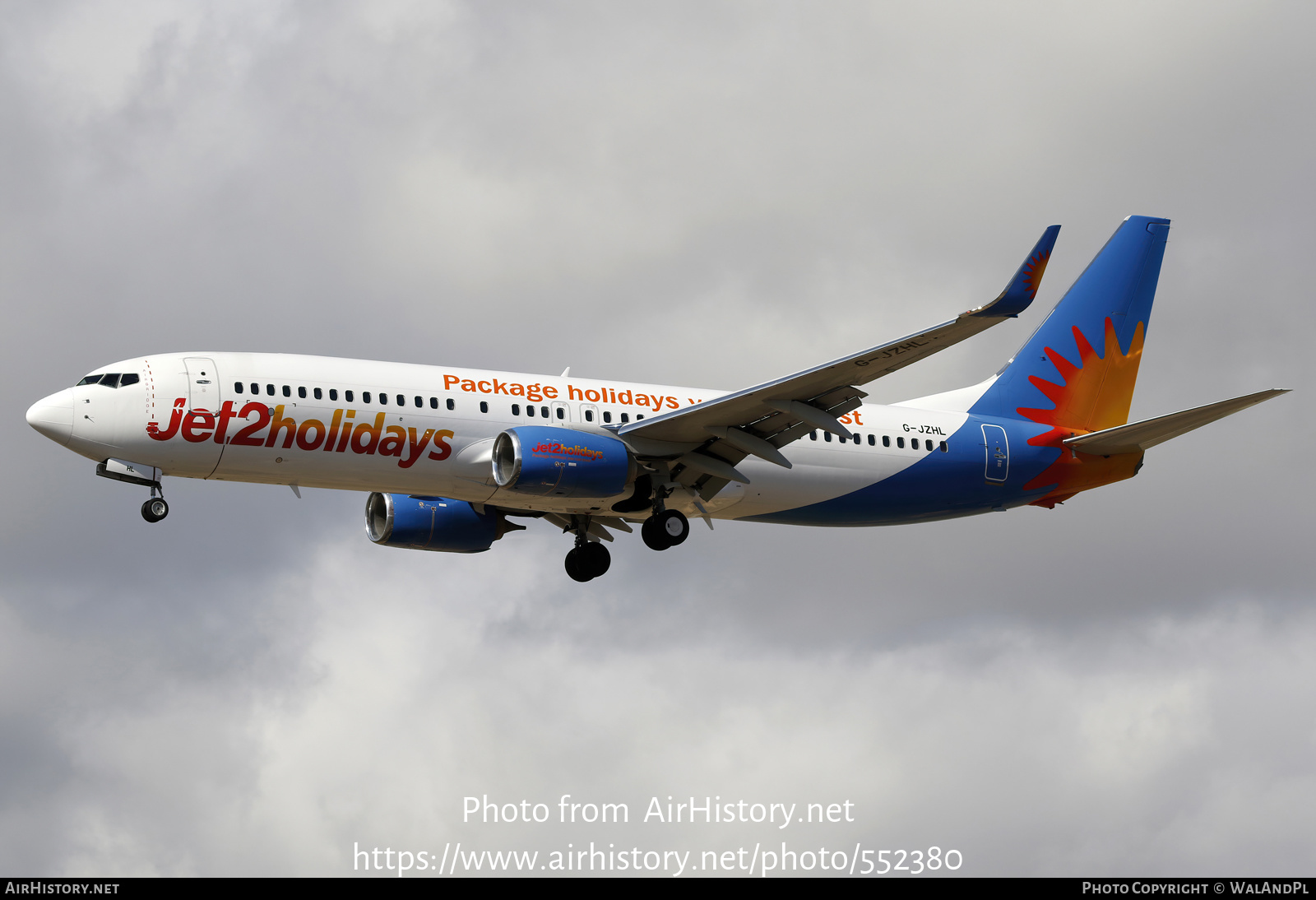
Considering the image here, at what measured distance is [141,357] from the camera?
1475 inches

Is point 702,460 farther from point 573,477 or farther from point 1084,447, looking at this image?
point 1084,447

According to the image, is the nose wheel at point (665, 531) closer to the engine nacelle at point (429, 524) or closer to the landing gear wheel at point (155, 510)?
the engine nacelle at point (429, 524)

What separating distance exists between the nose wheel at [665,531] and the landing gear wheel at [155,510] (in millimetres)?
12293

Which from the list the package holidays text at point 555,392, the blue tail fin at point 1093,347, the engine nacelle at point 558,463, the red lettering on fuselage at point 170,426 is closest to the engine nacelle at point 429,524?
the package holidays text at point 555,392

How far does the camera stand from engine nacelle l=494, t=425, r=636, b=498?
37812 millimetres

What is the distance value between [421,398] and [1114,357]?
23.2 m

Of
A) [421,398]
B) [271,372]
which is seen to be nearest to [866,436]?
[421,398]

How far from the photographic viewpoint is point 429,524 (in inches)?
1754

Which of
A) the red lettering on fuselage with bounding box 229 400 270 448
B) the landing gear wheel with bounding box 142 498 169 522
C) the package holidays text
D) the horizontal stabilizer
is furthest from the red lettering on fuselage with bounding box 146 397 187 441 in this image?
the horizontal stabilizer

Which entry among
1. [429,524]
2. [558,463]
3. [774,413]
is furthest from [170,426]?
[774,413]

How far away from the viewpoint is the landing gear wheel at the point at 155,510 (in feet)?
121

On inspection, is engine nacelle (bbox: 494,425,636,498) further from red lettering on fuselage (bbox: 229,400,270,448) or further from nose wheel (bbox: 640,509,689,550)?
red lettering on fuselage (bbox: 229,400,270,448)

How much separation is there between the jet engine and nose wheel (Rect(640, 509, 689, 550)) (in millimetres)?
5961
